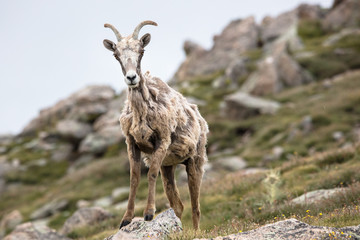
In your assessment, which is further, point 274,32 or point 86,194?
point 274,32

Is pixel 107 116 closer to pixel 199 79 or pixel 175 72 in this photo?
pixel 199 79

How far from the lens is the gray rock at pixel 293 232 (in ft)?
18.7

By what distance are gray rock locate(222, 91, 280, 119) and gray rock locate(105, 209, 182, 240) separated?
24.4 m

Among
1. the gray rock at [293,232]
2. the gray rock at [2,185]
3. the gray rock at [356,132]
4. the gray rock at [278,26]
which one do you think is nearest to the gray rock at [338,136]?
the gray rock at [356,132]

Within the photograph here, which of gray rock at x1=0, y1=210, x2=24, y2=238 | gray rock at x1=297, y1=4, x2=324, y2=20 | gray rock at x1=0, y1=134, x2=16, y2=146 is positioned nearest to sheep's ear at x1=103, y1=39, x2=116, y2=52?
gray rock at x1=0, y1=210, x2=24, y2=238

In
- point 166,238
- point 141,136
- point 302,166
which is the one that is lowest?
point 302,166

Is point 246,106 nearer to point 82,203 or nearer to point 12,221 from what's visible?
point 82,203

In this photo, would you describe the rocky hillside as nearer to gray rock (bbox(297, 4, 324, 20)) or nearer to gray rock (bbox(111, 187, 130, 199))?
gray rock (bbox(111, 187, 130, 199))

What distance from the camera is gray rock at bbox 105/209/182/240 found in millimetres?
6184

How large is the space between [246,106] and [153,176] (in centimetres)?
2451

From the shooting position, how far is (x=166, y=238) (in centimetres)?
612

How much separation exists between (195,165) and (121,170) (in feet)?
49.7

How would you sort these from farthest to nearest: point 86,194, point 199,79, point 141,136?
point 199,79
point 86,194
point 141,136

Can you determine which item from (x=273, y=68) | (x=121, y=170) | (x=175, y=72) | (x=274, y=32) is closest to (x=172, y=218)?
(x=121, y=170)
